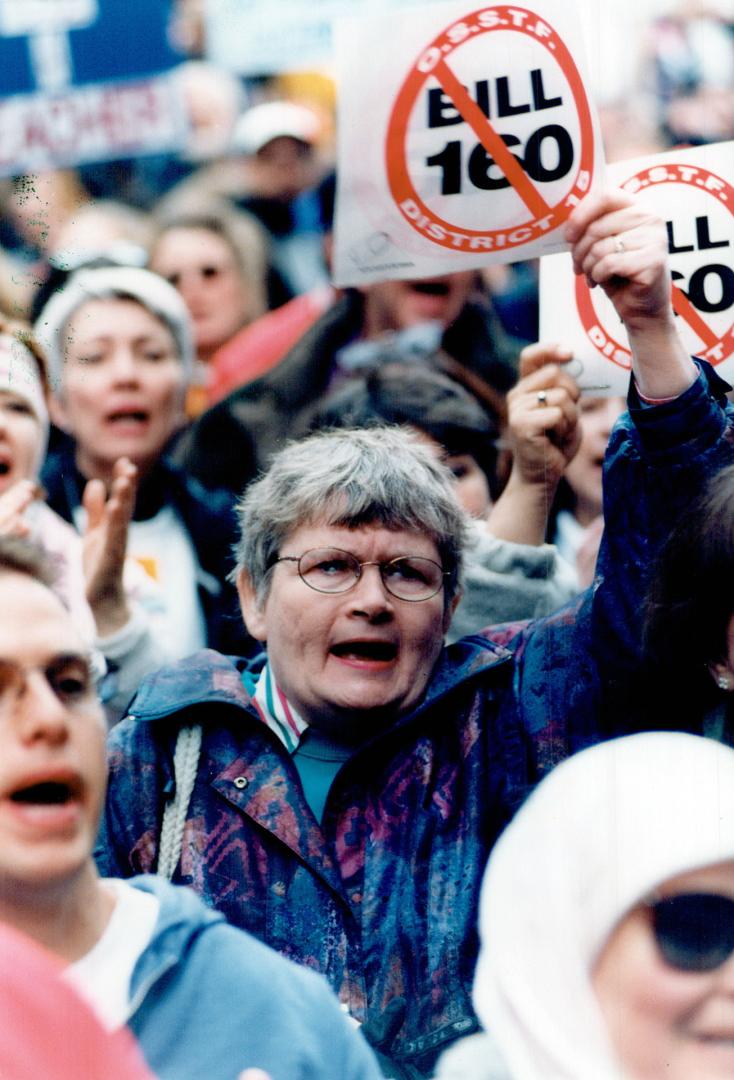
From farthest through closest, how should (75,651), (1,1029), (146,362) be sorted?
(146,362) → (75,651) → (1,1029)

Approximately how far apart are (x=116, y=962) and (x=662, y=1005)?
546 millimetres

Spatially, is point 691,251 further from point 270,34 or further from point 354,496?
point 270,34

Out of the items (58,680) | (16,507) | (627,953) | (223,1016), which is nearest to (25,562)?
(58,680)

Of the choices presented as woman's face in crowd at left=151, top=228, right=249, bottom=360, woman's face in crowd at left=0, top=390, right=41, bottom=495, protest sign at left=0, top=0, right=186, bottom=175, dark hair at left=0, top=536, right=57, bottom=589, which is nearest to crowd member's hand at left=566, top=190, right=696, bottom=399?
dark hair at left=0, top=536, right=57, bottom=589

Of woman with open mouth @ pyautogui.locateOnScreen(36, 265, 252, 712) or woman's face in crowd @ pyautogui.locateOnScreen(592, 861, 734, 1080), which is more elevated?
woman with open mouth @ pyautogui.locateOnScreen(36, 265, 252, 712)

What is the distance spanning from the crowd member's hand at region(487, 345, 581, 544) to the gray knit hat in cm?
70

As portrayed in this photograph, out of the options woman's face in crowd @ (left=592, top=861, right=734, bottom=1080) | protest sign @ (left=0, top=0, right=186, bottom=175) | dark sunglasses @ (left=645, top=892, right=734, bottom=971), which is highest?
protest sign @ (left=0, top=0, right=186, bottom=175)

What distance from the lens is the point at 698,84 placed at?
11.8 feet

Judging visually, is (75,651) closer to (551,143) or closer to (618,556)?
(618,556)

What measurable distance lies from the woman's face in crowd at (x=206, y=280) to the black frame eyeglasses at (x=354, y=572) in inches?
48.8

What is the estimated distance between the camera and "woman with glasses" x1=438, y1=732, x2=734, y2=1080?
5.17 ft

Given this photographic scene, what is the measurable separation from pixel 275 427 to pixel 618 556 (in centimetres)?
96

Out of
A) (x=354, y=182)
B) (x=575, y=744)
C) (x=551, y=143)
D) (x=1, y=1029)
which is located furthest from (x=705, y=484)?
(x=1, y=1029)

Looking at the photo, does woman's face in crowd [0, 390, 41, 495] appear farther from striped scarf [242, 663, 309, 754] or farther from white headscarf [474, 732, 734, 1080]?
white headscarf [474, 732, 734, 1080]
